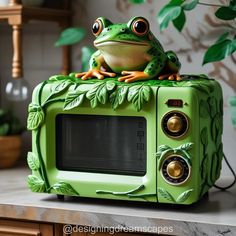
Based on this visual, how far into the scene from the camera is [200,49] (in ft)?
6.33

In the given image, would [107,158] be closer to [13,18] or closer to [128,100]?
[128,100]

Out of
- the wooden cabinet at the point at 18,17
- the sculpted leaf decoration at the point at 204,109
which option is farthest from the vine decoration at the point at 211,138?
the wooden cabinet at the point at 18,17

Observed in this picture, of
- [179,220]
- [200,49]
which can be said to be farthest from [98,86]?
[200,49]

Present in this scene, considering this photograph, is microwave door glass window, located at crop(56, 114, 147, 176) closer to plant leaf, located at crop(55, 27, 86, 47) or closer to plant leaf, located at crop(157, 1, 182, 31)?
plant leaf, located at crop(157, 1, 182, 31)

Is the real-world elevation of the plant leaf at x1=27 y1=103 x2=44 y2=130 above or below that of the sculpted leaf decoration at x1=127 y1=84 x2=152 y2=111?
below

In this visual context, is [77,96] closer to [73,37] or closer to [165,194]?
[165,194]

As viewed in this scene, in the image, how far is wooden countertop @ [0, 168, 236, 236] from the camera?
134 centimetres

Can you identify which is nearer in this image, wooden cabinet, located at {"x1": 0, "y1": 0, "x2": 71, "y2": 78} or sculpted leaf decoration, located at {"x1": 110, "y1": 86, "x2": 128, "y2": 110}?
sculpted leaf decoration, located at {"x1": 110, "y1": 86, "x2": 128, "y2": 110}

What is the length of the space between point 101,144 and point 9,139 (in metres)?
0.61

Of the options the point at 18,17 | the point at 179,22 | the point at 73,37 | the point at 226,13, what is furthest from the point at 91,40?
the point at 226,13

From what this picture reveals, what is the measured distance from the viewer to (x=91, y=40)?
2082mm

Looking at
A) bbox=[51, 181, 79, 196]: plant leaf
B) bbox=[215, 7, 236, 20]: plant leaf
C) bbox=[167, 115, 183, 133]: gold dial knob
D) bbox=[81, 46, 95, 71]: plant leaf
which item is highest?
bbox=[215, 7, 236, 20]: plant leaf

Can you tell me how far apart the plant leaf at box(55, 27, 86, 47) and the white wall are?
9cm

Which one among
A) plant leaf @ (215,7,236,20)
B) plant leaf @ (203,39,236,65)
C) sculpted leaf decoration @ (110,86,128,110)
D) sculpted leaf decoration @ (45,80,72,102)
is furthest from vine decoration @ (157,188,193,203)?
plant leaf @ (215,7,236,20)
